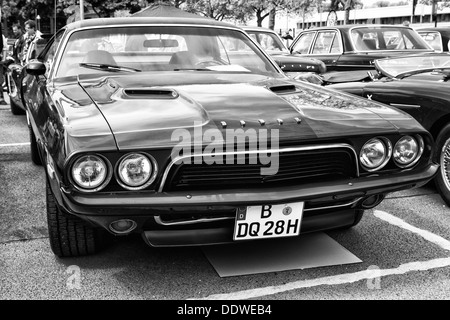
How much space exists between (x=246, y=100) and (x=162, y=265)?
1.05 meters

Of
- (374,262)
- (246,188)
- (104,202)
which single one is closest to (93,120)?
(104,202)

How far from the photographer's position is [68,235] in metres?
3.04

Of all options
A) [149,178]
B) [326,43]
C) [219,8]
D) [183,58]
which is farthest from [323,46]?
[219,8]

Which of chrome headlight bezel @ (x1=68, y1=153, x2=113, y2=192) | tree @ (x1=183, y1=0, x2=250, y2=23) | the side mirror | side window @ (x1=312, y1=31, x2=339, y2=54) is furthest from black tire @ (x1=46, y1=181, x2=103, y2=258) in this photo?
tree @ (x1=183, y1=0, x2=250, y2=23)

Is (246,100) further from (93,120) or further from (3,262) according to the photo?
(3,262)

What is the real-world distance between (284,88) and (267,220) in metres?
1.04

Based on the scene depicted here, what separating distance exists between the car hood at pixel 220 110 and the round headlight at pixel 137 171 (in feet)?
0.24

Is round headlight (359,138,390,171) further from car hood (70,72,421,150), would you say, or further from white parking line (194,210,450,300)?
white parking line (194,210,450,300)

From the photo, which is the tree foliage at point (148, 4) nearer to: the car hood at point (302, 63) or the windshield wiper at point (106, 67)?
the car hood at point (302, 63)

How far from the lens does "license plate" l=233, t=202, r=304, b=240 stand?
8.64 ft

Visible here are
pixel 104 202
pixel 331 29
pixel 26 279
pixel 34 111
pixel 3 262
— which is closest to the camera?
pixel 104 202

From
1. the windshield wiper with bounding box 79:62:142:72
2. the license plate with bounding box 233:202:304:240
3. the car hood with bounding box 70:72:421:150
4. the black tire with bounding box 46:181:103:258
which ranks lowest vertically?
the black tire with bounding box 46:181:103:258

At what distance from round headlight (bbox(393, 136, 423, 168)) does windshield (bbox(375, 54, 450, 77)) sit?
2.56 metres

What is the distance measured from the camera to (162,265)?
3088 mm
